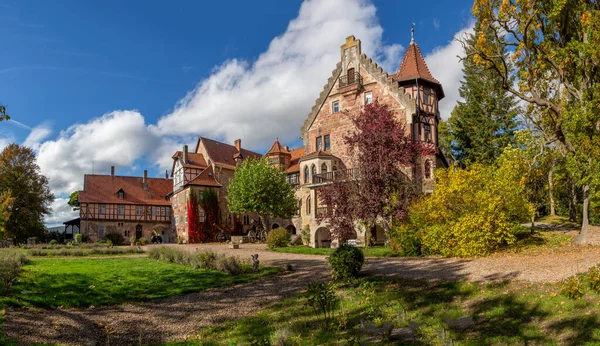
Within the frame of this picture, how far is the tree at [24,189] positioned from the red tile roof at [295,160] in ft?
92.6

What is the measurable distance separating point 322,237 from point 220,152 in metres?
25.7

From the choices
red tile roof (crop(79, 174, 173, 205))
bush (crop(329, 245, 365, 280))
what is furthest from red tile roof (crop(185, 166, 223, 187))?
bush (crop(329, 245, 365, 280))

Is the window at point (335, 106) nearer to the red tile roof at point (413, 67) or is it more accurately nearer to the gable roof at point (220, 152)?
the red tile roof at point (413, 67)

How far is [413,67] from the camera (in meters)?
35.6

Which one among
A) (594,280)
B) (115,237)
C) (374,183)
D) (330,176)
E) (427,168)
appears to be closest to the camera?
(594,280)

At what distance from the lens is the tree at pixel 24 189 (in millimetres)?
44909

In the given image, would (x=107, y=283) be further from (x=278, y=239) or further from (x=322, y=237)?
(x=322, y=237)

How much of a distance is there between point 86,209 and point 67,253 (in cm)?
2448

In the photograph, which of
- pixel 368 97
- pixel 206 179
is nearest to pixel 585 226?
pixel 368 97

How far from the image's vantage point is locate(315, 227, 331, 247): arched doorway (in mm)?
32781

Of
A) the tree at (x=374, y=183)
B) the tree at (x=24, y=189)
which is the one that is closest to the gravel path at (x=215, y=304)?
the tree at (x=374, y=183)

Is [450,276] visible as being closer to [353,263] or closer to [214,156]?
[353,263]

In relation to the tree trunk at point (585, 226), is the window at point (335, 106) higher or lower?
higher

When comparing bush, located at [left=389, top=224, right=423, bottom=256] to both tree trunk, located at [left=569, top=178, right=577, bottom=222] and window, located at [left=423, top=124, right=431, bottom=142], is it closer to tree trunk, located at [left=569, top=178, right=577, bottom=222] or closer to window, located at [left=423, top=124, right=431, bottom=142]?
window, located at [left=423, top=124, right=431, bottom=142]
